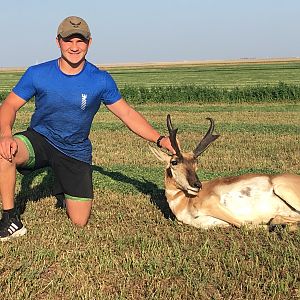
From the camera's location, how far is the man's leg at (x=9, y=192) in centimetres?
657

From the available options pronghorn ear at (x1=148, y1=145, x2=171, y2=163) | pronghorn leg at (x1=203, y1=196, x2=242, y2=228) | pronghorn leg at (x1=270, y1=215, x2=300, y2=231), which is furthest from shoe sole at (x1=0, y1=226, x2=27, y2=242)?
pronghorn leg at (x1=270, y1=215, x2=300, y2=231)

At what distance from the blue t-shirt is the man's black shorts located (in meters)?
0.09

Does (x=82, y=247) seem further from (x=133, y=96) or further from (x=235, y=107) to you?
(x=133, y=96)

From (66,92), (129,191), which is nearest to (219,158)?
(129,191)

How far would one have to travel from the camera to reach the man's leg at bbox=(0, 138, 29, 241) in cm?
657

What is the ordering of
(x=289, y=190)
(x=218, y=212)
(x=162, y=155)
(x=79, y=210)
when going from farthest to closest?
(x=162, y=155) → (x=79, y=210) → (x=218, y=212) → (x=289, y=190)

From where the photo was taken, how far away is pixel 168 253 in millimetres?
6141

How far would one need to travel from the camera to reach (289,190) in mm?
7137

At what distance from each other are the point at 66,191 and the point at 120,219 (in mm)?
1044

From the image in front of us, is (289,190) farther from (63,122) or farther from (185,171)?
(63,122)

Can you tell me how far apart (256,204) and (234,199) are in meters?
0.32

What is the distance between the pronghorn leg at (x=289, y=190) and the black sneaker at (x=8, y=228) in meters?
3.59

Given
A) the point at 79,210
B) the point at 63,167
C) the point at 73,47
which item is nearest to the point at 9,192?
the point at 63,167

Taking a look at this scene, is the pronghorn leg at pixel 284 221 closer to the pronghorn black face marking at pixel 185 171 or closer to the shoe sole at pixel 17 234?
the pronghorn black face marking at pixel 185 171
